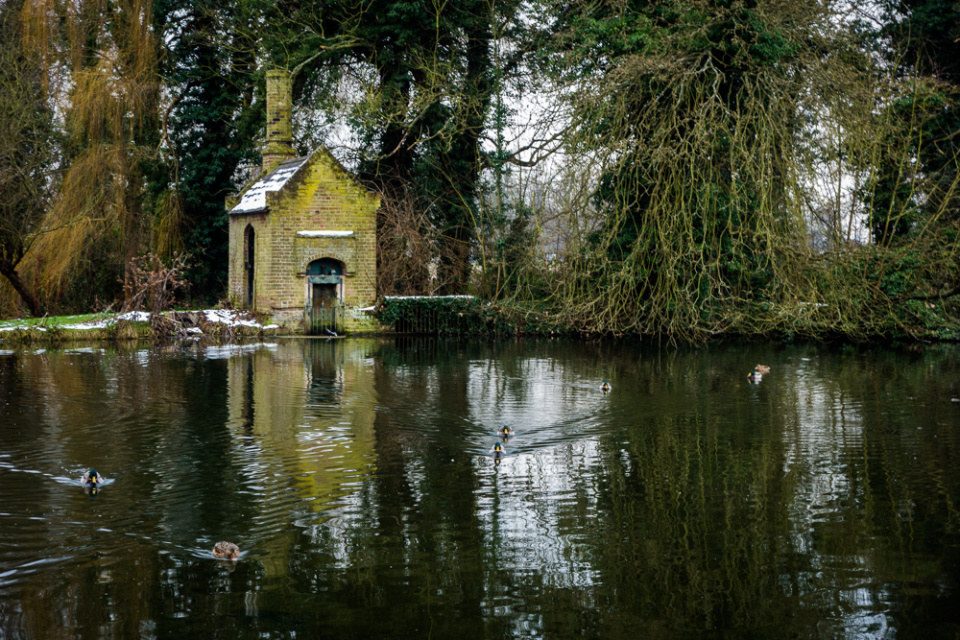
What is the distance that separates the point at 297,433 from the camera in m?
11.4

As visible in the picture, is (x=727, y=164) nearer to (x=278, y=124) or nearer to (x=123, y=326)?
(x=278, y=124)

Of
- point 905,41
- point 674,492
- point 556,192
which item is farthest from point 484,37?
point 674,492

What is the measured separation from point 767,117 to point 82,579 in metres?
17.6

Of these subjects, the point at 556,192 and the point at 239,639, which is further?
the point at 556,192

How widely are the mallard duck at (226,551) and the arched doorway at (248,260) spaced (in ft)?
75.1

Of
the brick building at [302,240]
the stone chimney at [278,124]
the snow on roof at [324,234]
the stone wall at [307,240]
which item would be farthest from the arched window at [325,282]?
the stone chimney at [278,124]

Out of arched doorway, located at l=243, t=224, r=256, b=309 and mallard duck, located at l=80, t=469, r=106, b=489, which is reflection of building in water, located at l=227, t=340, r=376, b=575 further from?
arched doorway, located at l=243, t=224, r=256, b=309

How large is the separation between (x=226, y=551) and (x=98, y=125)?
79.6 feet

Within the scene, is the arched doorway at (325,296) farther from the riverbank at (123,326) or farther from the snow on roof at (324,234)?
the riverbank at (123,326)

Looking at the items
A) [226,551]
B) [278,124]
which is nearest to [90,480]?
[226,551]

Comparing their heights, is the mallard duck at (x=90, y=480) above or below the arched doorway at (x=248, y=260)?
below

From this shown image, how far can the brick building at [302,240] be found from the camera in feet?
91.9

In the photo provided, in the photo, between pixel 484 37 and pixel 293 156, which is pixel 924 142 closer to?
pixel 484 37

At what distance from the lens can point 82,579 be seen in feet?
20.6
